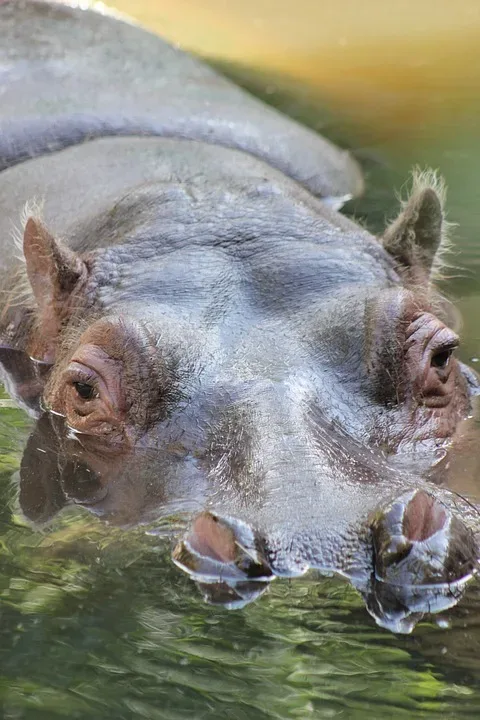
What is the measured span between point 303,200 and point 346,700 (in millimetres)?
2451

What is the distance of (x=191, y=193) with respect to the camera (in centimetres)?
434

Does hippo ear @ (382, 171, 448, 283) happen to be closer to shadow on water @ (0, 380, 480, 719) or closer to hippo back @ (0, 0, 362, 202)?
shadow on water @ (0, 380, 480, 719)

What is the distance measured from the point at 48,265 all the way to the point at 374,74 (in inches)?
201

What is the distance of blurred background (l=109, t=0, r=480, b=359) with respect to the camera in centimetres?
674

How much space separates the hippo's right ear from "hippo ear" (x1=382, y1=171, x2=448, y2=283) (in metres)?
1.12

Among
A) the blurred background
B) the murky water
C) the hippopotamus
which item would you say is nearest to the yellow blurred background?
the blurred background

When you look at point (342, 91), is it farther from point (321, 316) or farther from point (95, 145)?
point (321, 316)

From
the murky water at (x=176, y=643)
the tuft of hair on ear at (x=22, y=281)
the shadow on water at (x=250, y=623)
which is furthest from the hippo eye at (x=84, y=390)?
the shadow on water at (x=250, y=623)

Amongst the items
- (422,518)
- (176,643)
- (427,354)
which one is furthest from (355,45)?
(176,643)

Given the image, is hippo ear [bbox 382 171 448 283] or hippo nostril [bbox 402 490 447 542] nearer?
hippo nostril [bbox 402 490 447 542]

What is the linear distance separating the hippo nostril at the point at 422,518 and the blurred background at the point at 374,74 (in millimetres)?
2505

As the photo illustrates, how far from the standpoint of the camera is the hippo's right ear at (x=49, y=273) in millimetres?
4043

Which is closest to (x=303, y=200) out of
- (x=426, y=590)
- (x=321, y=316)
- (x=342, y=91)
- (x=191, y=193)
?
(x=191, y=193)

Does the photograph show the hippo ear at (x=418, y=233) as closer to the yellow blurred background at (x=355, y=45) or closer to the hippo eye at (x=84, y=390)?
the hippo eye at (x=84, y=390)
